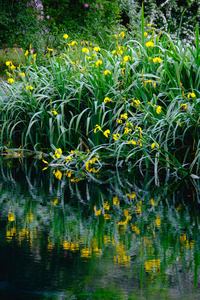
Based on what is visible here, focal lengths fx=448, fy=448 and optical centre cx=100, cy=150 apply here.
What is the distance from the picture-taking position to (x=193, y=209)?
2.98 metres

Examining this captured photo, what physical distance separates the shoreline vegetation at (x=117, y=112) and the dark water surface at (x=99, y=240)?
0.56 meters

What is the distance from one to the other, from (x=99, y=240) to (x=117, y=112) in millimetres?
2524

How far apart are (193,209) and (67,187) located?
3.87 feet

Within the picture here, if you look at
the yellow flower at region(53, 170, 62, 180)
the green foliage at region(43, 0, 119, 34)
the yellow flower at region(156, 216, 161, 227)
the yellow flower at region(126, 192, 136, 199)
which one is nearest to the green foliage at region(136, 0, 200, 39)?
the green foliage at region(43, 0, 119, 34)

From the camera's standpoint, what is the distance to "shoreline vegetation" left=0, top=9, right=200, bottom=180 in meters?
4.35

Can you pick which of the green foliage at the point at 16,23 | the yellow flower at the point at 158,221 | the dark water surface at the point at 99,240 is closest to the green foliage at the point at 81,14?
the green foliage at the point at 16,23

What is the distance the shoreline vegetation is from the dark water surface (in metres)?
0.56

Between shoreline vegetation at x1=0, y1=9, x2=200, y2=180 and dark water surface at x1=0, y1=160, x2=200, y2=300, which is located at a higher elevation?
shoreline vegetation at x1=0, y1=9, x2=200, y2=180

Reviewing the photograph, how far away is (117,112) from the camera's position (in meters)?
4.67

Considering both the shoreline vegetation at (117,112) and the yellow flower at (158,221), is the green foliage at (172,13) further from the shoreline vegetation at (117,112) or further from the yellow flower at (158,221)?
the yellow flower at (158,221)

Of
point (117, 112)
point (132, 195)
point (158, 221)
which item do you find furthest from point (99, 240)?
point (117, 112)

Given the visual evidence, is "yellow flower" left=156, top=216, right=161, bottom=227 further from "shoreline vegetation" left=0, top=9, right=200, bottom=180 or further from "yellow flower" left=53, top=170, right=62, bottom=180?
"yellow flower" left=53, top=170, right=62, bottom=180

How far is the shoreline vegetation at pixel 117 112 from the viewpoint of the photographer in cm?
435

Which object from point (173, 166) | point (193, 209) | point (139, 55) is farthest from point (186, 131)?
point (193, 209)
